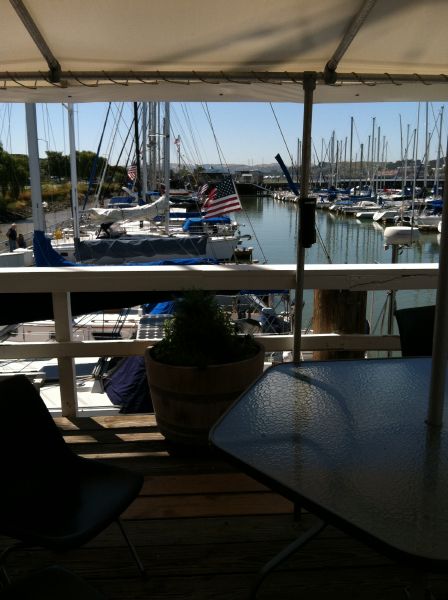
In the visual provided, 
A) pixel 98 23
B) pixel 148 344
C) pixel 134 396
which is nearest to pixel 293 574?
pixel 148 344

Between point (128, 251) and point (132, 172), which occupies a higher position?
point (132, 172)

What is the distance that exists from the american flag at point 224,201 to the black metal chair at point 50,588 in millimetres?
11466

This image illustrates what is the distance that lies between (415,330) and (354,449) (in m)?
1.26

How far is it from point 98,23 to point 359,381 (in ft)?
6.01

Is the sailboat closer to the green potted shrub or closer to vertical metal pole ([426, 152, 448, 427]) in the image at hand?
the green potted shrub

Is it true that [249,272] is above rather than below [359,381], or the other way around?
above

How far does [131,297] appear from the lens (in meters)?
3.27

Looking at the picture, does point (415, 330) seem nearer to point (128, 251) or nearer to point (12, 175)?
point (128, 251)

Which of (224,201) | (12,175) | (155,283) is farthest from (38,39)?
(12,175)

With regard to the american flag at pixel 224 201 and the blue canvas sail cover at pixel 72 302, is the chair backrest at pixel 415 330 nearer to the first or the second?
the blue canvas sail cover at pixel 72 302

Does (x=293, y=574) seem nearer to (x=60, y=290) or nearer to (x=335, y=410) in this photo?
(x=335, y=410)

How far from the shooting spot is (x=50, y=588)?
1.30 meters

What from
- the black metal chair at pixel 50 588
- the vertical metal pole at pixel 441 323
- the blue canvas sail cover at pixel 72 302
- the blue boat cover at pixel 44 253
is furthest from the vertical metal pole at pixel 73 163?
the vertical metal pole at pixel 441 323

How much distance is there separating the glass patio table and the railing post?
1.65 meters
